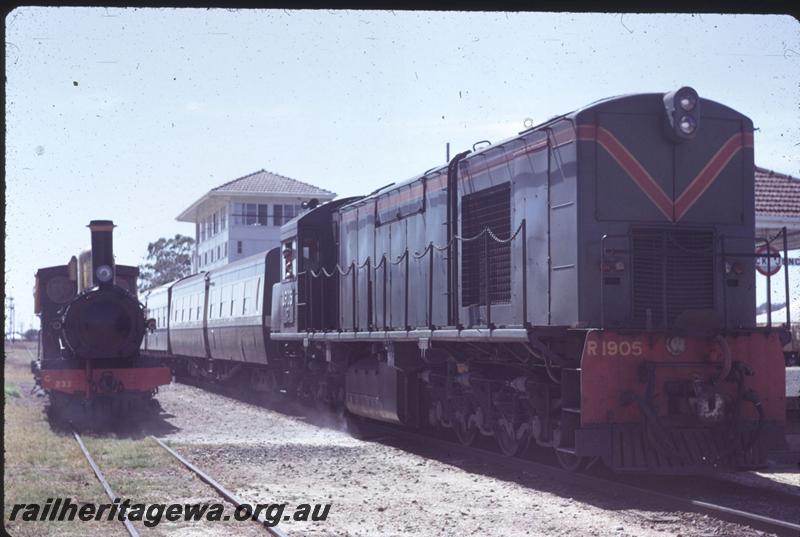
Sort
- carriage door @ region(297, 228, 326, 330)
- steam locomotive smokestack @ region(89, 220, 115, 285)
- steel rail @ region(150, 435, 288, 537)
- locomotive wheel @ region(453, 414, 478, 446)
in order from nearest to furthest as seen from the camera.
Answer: steel rail @ region(150, 435, 288, 537), locomotive wheel @ region(453, 414, 478, 446), carriage door @ region(297, 228, 326, 330), steam locomotive smokestack @ region(89, 220, 115, 285)

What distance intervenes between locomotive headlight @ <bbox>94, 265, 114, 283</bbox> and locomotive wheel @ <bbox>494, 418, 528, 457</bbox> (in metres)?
9.48

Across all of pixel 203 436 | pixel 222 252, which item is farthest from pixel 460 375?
pixel 222 252

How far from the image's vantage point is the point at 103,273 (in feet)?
61.3

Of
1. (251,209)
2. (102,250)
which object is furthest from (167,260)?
(102,250)

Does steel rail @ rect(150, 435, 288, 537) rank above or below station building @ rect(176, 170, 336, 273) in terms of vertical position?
below

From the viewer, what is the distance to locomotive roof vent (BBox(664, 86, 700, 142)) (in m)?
10.3

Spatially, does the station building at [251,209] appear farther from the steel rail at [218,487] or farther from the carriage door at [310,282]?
the steel rail at [218,487]

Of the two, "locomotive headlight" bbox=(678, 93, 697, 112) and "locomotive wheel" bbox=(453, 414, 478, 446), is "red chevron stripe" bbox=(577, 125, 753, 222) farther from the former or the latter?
"locomotive wheel" bbox=(453, 414, 478, 446)

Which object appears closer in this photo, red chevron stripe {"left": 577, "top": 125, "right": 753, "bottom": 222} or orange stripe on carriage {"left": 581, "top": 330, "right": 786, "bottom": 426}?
orange stripe on carriage {"left": 581, "top": 330, "right": 786, "bottom": 426}

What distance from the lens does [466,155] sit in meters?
12.9
